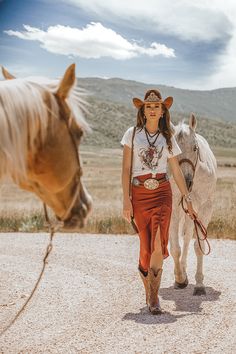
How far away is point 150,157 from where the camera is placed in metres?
5.82

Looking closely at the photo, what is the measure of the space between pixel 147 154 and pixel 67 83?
9.56 ft

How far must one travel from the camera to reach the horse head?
22.3ft

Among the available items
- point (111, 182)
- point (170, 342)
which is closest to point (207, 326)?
point (170, 342)

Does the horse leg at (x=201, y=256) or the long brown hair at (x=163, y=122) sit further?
the horse leg at (x=201, y=256)

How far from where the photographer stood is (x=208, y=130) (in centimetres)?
13050

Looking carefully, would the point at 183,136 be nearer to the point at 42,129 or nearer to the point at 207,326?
the point at 207,326

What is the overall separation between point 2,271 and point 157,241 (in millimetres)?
3356

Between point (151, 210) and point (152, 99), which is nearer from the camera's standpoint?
point (152, 99)

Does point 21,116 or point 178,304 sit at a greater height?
point 21,116

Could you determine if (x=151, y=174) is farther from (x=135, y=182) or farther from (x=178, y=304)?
(x=178, y=304)

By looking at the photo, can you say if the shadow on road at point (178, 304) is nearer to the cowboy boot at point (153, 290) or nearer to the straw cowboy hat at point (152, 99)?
the cowboy boot at point (153, 290)

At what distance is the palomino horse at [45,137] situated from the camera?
110 inches

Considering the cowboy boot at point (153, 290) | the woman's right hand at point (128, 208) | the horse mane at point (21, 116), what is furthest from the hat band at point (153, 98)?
the horse mane at point (21, 116)

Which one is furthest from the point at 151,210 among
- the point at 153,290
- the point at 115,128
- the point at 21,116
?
the point at 115,128
